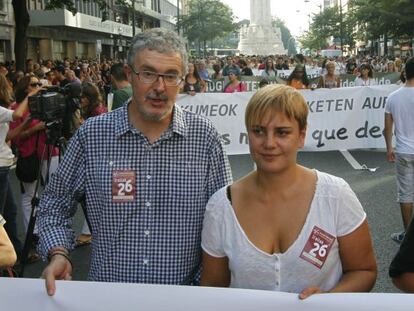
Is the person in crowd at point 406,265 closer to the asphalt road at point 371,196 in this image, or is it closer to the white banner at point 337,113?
the asphalt road at point 371,196

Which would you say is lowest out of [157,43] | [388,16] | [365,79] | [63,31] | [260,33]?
[365,79]

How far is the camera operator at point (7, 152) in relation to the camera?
5096 mm

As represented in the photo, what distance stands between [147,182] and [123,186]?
9 cm

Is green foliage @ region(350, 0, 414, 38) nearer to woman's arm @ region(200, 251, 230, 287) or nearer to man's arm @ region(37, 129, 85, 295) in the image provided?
man's arm @ region(37, 129, 85, 295)

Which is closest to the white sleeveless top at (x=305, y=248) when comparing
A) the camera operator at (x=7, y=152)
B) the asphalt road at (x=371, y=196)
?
the asphalt road at (x=371, y=196)

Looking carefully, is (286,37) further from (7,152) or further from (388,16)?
(7,152)

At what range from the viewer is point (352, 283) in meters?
2.15

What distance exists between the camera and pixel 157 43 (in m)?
2.38

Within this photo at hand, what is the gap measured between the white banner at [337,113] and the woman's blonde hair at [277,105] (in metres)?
9.13

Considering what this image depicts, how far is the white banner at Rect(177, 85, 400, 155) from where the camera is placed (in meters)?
11.3

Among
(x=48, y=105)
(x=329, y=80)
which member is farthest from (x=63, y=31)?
(x=48, y=105)

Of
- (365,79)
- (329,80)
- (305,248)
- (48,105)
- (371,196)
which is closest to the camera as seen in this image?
(305,248)

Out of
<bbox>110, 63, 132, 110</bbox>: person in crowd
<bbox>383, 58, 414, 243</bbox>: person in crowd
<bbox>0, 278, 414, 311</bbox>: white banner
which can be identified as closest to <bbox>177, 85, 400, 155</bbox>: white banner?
<bbox>110, 63, 132, 110</bbox>: person in crowd

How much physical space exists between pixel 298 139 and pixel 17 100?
4.77m
